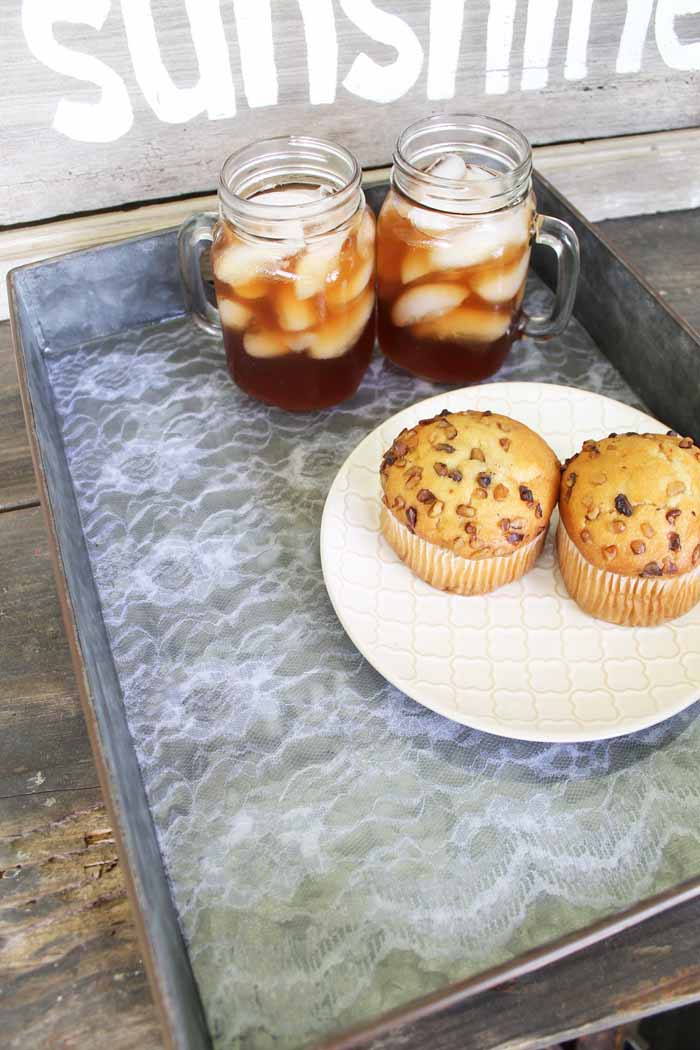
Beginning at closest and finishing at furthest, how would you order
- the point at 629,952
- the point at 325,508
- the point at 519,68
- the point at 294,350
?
the point at 629,952 < the point at 325,508 < the point at 294,350 < the point at 519,68

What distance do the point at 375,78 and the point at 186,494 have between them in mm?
648

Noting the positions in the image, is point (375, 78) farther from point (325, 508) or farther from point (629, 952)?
point (629, 952)

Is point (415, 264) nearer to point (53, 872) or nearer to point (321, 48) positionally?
point (321, 48)

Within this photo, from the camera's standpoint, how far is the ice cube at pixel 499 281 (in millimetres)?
1039

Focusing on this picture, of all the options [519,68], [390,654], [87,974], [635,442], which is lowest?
[87,974]

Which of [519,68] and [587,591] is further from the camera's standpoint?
[519,68]

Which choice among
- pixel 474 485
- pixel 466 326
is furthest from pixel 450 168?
pixel 474 485

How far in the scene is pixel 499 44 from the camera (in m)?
1.24

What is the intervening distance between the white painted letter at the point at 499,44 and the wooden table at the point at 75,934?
3.02 feet

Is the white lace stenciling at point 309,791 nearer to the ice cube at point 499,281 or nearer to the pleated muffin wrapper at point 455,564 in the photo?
the pleated muffin wrapper at point 455,564

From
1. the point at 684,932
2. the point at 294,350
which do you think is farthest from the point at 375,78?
the point at 684,932

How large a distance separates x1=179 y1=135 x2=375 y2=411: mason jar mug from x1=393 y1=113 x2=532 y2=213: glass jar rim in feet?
0.22

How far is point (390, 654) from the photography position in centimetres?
84

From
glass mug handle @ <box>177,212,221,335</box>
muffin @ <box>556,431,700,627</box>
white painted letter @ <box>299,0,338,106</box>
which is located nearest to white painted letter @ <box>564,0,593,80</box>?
white painted letter @ <box>299,0,338,106</box>
